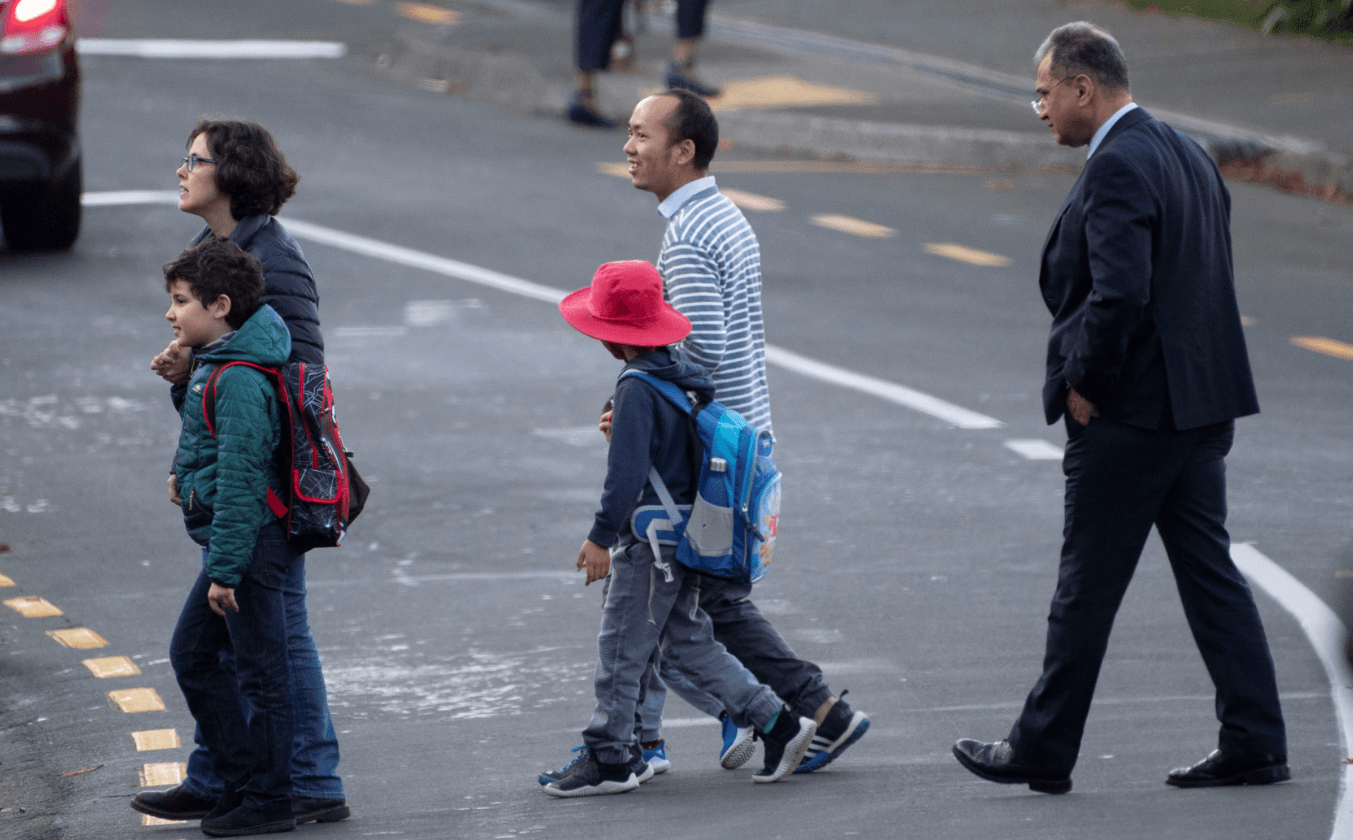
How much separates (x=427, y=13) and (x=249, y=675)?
15.8 meters

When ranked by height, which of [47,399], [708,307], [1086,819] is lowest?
[47,399]

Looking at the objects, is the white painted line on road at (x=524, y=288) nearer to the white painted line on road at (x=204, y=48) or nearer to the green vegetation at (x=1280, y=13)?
the white painted line on road at (x=204, y=48)

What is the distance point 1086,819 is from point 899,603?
206 centimetres

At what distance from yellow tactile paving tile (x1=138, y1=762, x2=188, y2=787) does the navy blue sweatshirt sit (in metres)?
1.38

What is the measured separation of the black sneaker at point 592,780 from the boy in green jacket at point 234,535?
717 mm

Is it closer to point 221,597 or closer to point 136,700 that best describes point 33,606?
point 136,700

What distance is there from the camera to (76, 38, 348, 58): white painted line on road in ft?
58.4

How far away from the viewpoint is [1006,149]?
1468cm

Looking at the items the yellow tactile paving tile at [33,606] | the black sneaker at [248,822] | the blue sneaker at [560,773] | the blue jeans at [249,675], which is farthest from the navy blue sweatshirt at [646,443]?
the yellow tactile paving tile at [33,606]

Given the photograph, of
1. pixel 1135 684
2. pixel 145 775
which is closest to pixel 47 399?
pixel 145 775

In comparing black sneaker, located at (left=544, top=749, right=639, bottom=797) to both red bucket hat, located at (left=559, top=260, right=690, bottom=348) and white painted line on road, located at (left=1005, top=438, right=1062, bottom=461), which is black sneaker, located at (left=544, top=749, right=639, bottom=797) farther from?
white painted line on road, located at (left=1005, top=438, right=1062, bottom=461)

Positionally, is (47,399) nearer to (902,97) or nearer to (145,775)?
(145,775)

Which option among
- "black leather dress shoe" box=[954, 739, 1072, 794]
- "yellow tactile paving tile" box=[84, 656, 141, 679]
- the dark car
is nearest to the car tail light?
the dark car

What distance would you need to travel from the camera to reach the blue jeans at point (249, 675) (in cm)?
488
